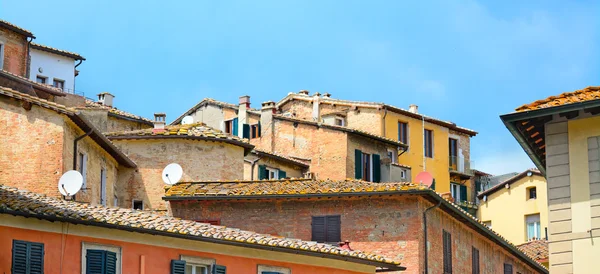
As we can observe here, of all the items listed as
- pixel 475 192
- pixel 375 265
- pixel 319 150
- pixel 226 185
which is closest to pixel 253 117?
pixel 319 150

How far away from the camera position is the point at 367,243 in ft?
118

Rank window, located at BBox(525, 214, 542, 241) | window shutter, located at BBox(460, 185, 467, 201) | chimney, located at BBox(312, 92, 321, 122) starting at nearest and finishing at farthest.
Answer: chimney, located at BBox(312, 92, 321, 122)
window, located at BBox(525, 214, 542, 241)
window shutter, located at BBox(460, 185, 467, 201)

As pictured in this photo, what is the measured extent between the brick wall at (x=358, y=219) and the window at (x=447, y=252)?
27 cm

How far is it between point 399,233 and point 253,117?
25881mm

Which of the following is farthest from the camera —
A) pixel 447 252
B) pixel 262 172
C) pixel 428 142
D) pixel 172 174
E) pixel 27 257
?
pixel 428 142

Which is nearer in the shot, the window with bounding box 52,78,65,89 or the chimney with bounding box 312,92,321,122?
the window with bounding box 52,78,65,89

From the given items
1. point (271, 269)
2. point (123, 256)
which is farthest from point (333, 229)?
point (123, 256)

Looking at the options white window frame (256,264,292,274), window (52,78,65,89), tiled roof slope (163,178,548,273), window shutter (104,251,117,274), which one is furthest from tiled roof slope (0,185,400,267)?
window (52,78,65,89)

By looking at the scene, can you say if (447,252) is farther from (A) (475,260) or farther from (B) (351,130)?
(B) (351,130)

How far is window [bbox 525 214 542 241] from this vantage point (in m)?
67.9

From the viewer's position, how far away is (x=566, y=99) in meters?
25.6

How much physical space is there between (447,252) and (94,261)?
45.8ft

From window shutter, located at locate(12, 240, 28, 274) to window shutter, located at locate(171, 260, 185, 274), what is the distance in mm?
3815

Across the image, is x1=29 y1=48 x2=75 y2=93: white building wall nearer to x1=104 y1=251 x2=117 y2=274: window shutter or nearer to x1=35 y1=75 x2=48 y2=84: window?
x1=35 y1=75 x2=48 y2=84: window
